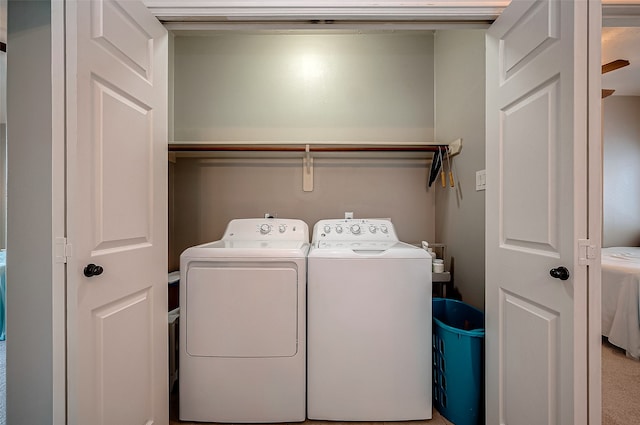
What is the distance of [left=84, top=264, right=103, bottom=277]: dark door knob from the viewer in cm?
86

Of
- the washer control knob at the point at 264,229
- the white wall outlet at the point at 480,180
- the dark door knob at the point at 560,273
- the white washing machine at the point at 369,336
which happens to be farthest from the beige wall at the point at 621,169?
the washer control knob at the point at 264,229

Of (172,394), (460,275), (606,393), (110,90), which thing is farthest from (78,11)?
(606,393)

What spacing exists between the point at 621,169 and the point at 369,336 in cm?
358

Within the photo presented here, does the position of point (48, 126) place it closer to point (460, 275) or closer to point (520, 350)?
point (520, 350)

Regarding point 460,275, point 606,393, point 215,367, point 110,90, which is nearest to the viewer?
point 110,90

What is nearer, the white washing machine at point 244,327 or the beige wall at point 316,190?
the white washing machine at point 244,327

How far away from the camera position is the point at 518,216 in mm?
1071

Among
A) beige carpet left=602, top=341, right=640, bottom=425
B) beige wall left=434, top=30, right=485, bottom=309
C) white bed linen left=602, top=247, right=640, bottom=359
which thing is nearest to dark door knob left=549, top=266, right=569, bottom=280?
beige wall left=434, top=30, right=485, bottom=309

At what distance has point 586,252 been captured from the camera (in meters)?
0.83

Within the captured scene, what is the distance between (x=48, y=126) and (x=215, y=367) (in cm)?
126

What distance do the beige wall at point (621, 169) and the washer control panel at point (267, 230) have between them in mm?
3409

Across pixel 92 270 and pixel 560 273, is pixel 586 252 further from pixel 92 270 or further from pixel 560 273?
pixel 92 270

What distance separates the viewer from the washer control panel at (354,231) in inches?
75.7

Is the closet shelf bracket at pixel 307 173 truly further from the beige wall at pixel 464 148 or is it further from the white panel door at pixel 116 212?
the white panel door at pixel 116 212
